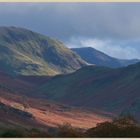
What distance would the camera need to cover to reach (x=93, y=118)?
5108 inches

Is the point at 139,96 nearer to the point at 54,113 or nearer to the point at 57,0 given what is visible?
the point at 54,113

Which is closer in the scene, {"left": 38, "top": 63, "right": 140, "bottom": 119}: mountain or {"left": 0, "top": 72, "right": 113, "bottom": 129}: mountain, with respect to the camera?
{"left": 0, "top": 72, "right": 113, "bottom": 129}: mountain

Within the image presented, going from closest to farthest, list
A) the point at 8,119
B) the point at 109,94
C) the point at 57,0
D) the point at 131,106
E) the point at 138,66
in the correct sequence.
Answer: the point at 57,0, the point at 8,119, the point at 131,106, the point at 109,94, the point at 138,66

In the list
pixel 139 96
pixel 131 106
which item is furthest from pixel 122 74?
pixel 131 106

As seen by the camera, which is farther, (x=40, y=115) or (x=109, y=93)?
(x=109, y=93)

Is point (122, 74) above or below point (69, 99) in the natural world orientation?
above

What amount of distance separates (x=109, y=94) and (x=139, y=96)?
2084 centimetres

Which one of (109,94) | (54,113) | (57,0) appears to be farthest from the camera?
(109,94)

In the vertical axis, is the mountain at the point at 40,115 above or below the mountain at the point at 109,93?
below

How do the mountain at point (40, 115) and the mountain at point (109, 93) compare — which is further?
the mountain at point (109, 93)

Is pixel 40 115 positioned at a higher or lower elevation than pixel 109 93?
lower

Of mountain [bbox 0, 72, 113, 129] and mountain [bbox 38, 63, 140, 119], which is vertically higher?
mountain [bbox 38, 63, 140, 119]

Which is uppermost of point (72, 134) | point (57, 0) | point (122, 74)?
point (122, 74)

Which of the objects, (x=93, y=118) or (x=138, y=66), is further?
(x=138, y=66)
